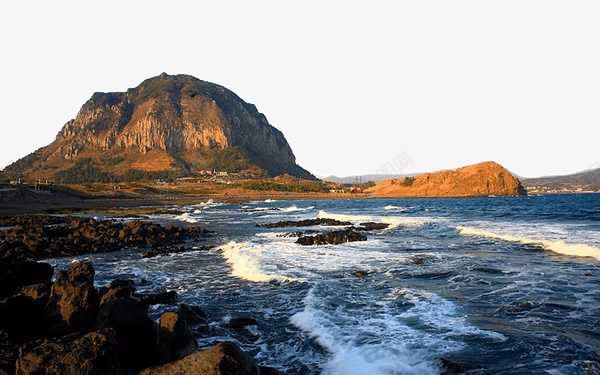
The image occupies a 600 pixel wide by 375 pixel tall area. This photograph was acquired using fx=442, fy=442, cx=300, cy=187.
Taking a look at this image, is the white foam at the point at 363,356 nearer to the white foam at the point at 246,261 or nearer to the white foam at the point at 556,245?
the white foam at the point at 246,261

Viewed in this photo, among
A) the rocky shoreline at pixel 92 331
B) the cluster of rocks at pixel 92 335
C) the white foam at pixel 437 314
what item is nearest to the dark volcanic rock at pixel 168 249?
the rocky shoreline at pixel 92 331

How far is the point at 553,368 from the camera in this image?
424 inches

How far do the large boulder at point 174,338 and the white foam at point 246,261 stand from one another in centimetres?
1155

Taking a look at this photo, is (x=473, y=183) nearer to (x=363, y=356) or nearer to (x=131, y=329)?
(x=363, y=356)

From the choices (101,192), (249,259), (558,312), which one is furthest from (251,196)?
(558,312)

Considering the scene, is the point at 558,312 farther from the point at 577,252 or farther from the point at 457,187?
the point at 457,187

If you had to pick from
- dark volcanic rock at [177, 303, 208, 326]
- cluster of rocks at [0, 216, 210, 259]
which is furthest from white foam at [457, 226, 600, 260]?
cluster of rocks at [0, 216, 210, 259]

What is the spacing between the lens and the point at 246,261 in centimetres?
2745

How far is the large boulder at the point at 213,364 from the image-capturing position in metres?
7.52

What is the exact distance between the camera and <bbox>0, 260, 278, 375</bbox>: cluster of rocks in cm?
791

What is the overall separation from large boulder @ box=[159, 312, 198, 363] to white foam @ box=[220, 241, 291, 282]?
11.5 metres

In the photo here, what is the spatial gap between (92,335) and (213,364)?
278 cm

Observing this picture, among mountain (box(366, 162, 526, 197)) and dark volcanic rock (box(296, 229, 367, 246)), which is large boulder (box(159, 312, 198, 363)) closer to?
dark volcanic rock (box(296, 229, 367, 246))

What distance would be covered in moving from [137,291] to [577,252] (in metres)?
26.8
